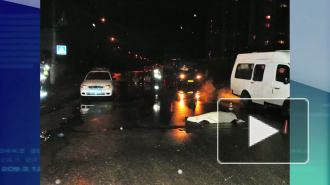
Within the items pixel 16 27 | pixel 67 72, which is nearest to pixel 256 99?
pixel 16 27

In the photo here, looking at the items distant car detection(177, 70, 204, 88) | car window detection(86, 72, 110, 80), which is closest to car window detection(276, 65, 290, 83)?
car window detection(86, 72, 110, 80)

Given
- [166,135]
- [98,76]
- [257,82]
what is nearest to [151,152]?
[166,135]

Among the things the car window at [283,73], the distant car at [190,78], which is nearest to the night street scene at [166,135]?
the car window at [283,73]

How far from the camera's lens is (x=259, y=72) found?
1233cm

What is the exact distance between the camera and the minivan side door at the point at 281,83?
10.7m

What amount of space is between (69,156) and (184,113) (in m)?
6.15

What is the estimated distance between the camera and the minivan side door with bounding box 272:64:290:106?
422 inches

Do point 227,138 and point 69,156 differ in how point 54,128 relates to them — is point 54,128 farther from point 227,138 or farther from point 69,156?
point 227,138

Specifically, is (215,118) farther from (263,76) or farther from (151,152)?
(151,152)

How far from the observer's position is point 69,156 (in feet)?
20.4

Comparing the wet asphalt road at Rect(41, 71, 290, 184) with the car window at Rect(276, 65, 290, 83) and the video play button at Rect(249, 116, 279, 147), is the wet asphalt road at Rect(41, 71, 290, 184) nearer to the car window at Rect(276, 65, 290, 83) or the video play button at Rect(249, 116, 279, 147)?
the video play button at Rect(249, 116, 279, 147)

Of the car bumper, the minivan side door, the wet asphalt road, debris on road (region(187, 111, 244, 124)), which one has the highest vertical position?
the minivan side door

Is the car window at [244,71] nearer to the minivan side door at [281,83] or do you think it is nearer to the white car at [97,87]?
the minivan side door at [281,83]

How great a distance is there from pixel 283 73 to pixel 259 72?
140cm
